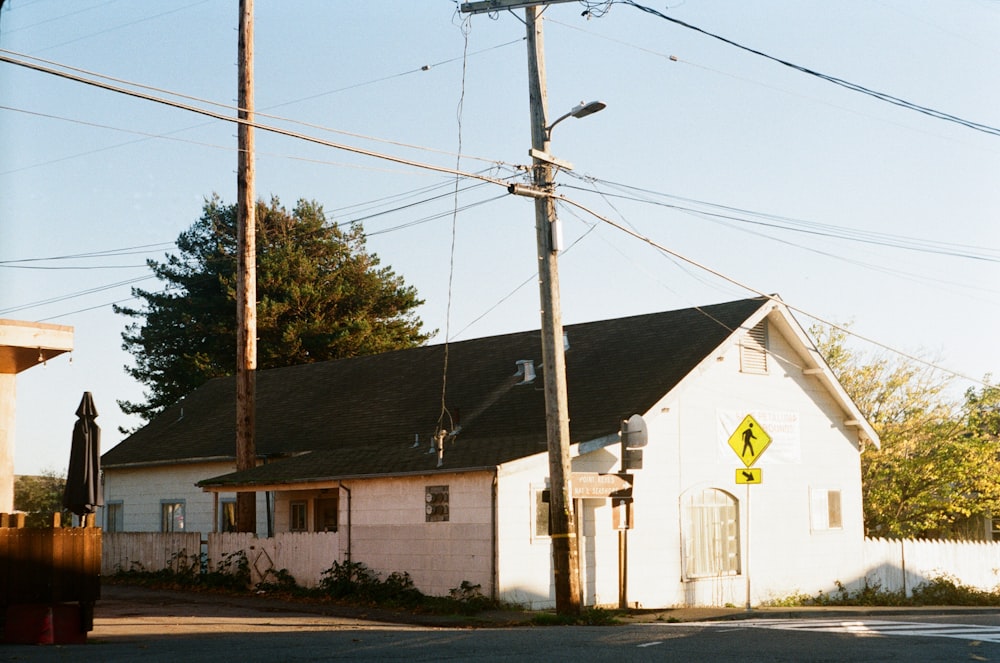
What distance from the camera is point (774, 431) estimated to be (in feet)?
92.5

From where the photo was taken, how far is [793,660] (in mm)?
12492

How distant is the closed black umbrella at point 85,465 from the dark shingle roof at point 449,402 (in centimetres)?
776

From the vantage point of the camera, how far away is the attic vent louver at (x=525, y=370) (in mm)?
29423

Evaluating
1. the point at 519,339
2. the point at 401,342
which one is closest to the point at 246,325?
the point at 519,339

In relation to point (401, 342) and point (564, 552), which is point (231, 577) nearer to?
→ point (564, 552)

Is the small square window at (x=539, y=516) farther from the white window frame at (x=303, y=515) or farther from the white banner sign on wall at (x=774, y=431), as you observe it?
the white window frame at (x=303, y=515)

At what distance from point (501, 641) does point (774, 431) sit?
15020 mm

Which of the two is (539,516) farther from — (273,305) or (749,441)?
(273,305)

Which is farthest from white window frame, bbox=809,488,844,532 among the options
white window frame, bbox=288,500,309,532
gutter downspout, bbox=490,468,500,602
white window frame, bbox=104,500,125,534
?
white window frame, bbox=104,500,125,534

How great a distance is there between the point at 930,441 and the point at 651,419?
1766 cm

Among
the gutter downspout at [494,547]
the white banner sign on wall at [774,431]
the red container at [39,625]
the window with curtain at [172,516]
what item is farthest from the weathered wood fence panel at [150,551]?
the red container at [39,625]

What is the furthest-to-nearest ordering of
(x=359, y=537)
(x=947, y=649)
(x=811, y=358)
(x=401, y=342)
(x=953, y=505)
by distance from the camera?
(x=401, y=342)
(x=953, y=505)
(x=811, y=358)
(x=359, y=537)
(x=947, y=649)

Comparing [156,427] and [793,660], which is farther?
[156,427]

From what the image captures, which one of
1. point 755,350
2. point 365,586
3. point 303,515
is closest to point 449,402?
point 303,515
